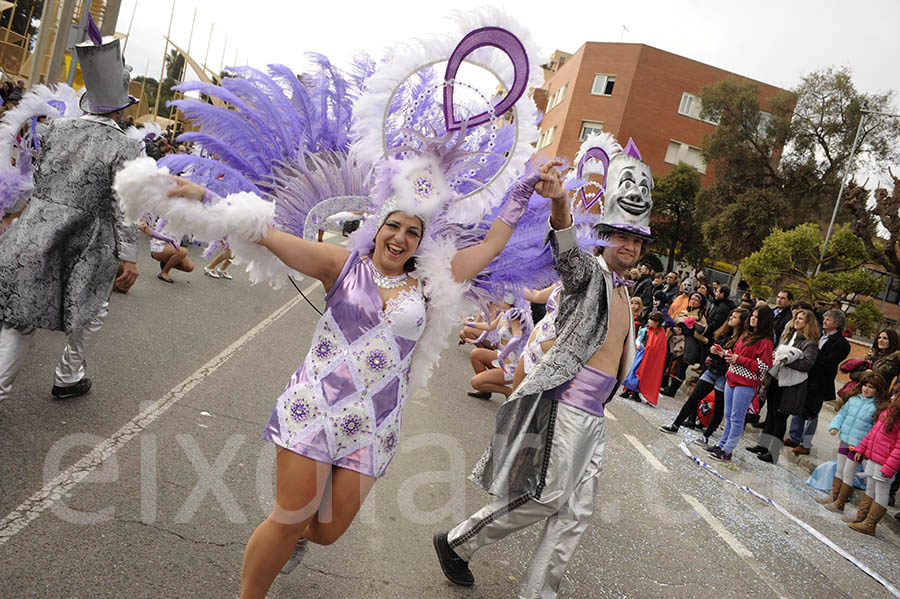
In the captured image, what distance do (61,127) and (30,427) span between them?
1.79m

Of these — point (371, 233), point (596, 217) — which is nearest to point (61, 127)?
point (371, 233)

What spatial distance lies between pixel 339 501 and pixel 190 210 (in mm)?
1263

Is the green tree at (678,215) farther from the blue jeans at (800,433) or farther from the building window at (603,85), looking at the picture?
the blue jeans at (800,433)

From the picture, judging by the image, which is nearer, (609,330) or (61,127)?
(609,330)

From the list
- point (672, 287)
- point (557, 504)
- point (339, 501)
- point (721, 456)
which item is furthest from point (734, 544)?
point (672, 287)

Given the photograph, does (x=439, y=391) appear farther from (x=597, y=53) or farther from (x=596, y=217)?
(x=597, y=53)

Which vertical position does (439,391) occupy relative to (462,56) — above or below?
below

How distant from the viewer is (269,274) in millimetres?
2980

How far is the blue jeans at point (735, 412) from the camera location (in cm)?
798

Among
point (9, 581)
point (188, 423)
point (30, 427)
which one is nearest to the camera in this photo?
point (9, 581)

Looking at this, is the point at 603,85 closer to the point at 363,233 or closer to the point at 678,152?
the point at 678,152

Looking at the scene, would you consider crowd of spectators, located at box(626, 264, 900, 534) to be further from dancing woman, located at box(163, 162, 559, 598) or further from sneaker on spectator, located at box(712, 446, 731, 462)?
dancing woman, located at box(163, 162, 559, 598)

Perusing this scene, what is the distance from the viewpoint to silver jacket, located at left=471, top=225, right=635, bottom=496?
3439 mm

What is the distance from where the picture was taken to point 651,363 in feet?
33.8
